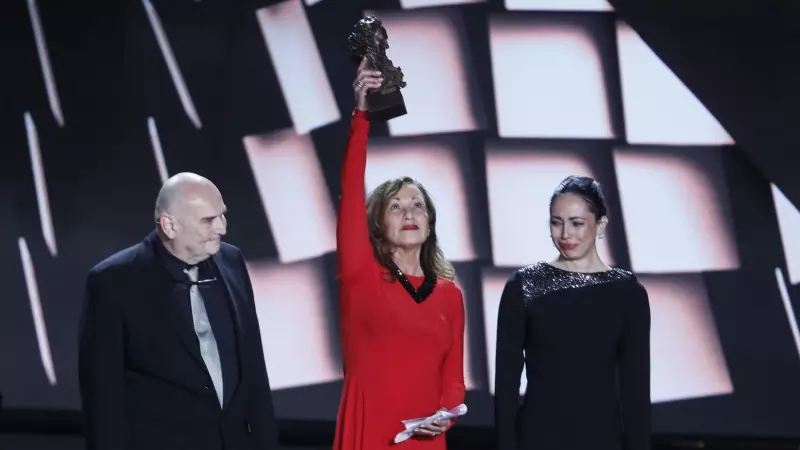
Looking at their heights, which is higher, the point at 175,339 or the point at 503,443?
the point at 175,339

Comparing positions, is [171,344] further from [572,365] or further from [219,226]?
[572,365]

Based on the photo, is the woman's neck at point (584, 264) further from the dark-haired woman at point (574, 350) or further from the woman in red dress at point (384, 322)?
the woman in red dress at point (384, 322)

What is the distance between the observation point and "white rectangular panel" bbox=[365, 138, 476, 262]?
198 inches

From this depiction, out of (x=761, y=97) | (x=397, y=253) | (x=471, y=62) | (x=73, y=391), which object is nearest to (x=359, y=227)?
(x=397, y=253)

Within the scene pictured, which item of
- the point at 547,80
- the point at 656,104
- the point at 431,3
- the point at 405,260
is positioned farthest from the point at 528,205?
the point at 405,260

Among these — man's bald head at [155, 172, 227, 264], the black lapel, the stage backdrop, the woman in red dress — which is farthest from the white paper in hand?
the stage backdrop

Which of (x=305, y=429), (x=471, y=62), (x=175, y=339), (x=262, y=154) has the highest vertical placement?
(x=471, y=62)

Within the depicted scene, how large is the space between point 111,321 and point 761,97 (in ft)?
11.6

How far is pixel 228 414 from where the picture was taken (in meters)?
2.50

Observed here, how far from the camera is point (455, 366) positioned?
9.80 ft

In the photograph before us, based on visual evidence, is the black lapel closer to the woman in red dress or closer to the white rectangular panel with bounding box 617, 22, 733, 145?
the woman in red dress

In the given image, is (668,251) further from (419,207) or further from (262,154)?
(419,207)

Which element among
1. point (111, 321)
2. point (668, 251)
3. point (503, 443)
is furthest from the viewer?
point (668, 251)

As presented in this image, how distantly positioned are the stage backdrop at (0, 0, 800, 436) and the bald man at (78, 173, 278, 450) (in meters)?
2.58
